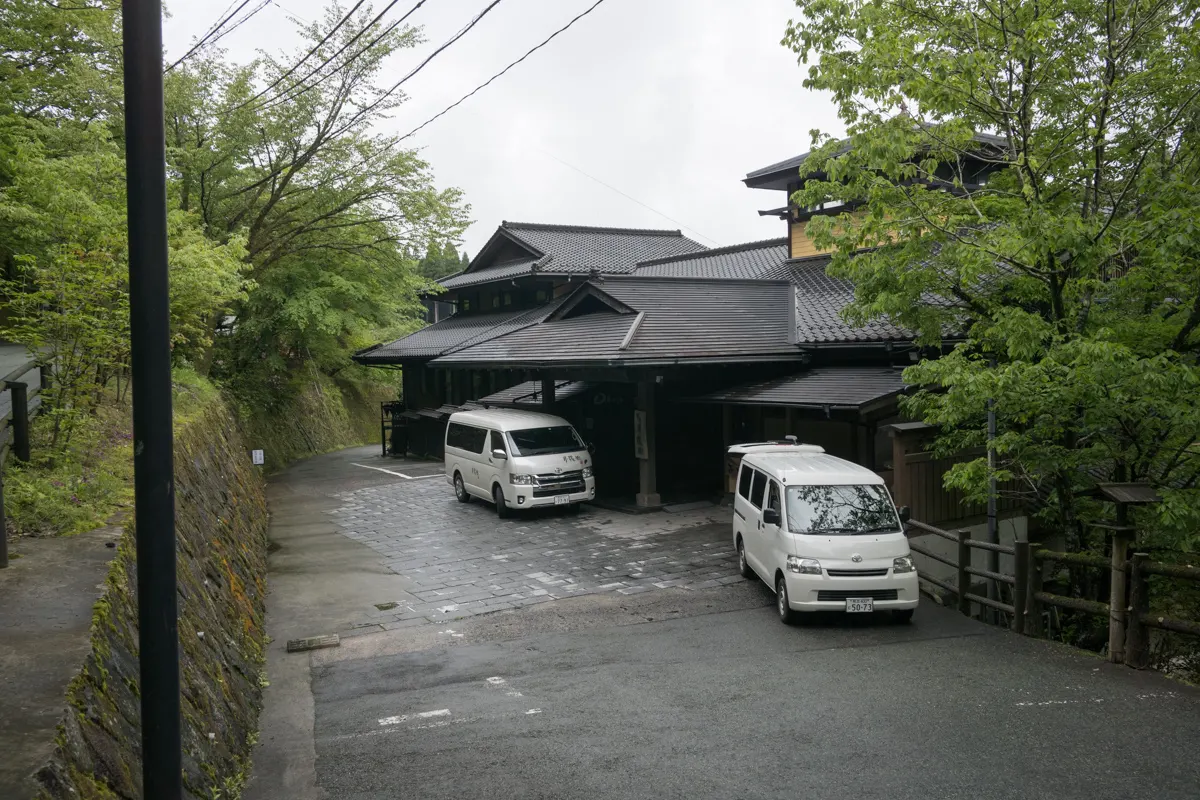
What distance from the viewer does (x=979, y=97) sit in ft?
30.9

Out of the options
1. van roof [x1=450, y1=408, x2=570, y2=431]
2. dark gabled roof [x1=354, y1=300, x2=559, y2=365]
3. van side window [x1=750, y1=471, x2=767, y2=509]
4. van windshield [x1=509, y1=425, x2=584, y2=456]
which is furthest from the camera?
dark gabled roof [x1=354, y1=300, x2=559, y2=365]

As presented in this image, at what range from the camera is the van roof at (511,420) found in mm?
17500

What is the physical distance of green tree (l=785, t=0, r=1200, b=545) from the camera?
827 centimetres

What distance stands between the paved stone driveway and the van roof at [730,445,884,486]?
6.29 ft

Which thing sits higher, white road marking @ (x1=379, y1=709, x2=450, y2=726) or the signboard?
the signboard

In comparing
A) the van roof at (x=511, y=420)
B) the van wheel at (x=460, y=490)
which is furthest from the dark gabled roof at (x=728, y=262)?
the van wheel at (x=460, y=490)

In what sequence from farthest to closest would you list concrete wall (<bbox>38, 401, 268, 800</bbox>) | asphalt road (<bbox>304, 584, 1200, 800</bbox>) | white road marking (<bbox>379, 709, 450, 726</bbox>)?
white road marking (<bbox>379, 709, 450, 726</bbox>) < asphalt road (<bbox>304, 584, 1200, 800</bbox>) < concrete wall (<bbox>38, 401, 268, 800</bbox>)

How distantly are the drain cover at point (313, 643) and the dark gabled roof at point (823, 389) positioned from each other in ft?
28.2

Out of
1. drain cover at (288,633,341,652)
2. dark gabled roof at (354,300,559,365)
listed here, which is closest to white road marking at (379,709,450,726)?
drain cover at (288,633,341,652)

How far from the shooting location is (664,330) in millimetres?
17156

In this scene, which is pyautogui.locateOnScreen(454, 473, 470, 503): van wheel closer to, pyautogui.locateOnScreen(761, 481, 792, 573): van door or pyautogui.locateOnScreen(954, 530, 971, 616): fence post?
pyautogui.locateOnScreen(761, 481, 792, 573): van door

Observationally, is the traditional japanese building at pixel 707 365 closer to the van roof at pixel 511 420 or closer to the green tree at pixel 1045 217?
the van roof at pixel 511 420

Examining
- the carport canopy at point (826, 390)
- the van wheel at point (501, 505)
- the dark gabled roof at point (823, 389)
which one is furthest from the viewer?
the van wheel at point (501, 505)

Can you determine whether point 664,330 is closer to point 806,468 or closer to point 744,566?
point 744,566
